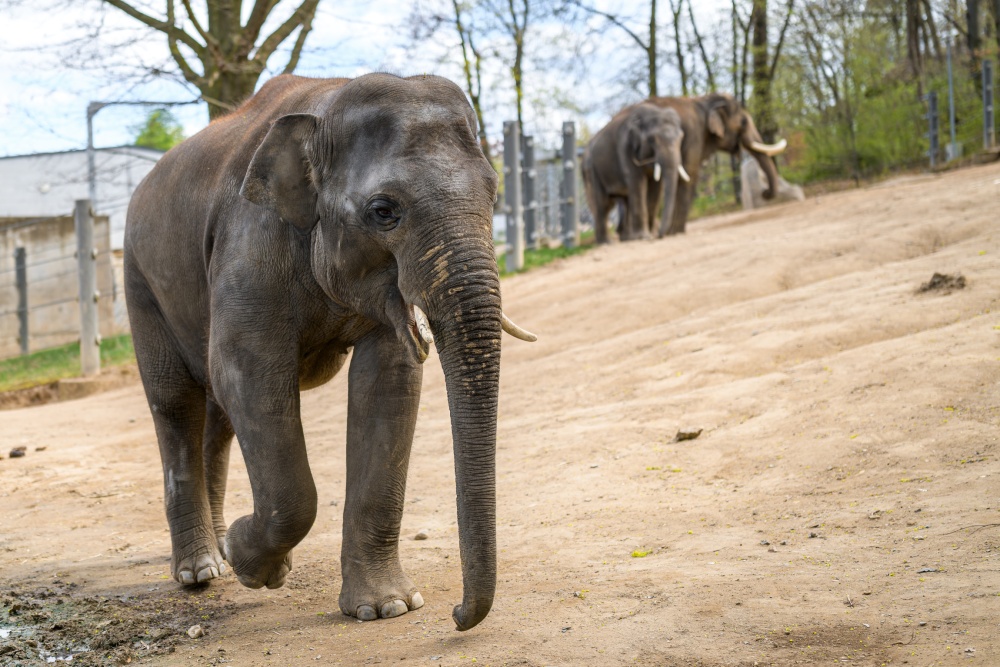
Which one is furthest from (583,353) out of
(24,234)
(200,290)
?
(24,234)

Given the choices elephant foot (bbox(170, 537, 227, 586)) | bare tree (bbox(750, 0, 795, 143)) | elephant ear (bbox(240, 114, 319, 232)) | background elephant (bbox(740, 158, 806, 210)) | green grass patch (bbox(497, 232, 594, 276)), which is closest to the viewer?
elephant ear (bbox(240, 114, 319, 232))

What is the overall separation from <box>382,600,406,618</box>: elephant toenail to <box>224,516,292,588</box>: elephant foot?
473 millimetres

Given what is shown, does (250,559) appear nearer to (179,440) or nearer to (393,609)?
(393,609)

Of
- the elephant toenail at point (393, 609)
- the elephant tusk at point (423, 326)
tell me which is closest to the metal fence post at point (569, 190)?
the elephant toenail at point (393, 609)

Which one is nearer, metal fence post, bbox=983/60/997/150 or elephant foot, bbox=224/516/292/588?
elephant foot, bbox=224/516/292/588

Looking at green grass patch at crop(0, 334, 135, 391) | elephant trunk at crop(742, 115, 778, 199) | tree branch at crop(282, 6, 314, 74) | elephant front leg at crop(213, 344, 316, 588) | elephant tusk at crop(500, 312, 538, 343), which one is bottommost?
green grass patch at crop(0, 334, 135, 391)

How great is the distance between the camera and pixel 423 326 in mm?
3805

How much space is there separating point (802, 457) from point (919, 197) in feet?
28.2

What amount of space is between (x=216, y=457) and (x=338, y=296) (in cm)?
225

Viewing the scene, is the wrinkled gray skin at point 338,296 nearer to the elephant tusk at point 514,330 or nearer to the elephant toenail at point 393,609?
the elephant toenail at point 393,609

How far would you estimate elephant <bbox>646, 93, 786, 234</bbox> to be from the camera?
2131cm

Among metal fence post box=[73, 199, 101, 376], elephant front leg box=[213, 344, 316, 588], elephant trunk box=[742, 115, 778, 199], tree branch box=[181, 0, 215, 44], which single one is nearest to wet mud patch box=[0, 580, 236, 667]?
elephant front leg box=[213, 344, 316, 588]

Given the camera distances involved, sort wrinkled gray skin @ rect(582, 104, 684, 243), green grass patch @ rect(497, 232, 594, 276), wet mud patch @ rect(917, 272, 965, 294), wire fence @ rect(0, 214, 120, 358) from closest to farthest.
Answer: wet mud patch @ rect(917, 272, 965, 294) → green grass patch @ rect(497, 232, 594, 276) → wrinkled gray skin @ rect(582, 104, 684, 243) → wire fence @ rect(0, 214, 120, 358)

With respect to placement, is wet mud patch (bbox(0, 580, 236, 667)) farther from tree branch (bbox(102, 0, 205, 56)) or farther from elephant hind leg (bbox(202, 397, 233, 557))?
tree branch (bbox(102, 0, 205, 56))
